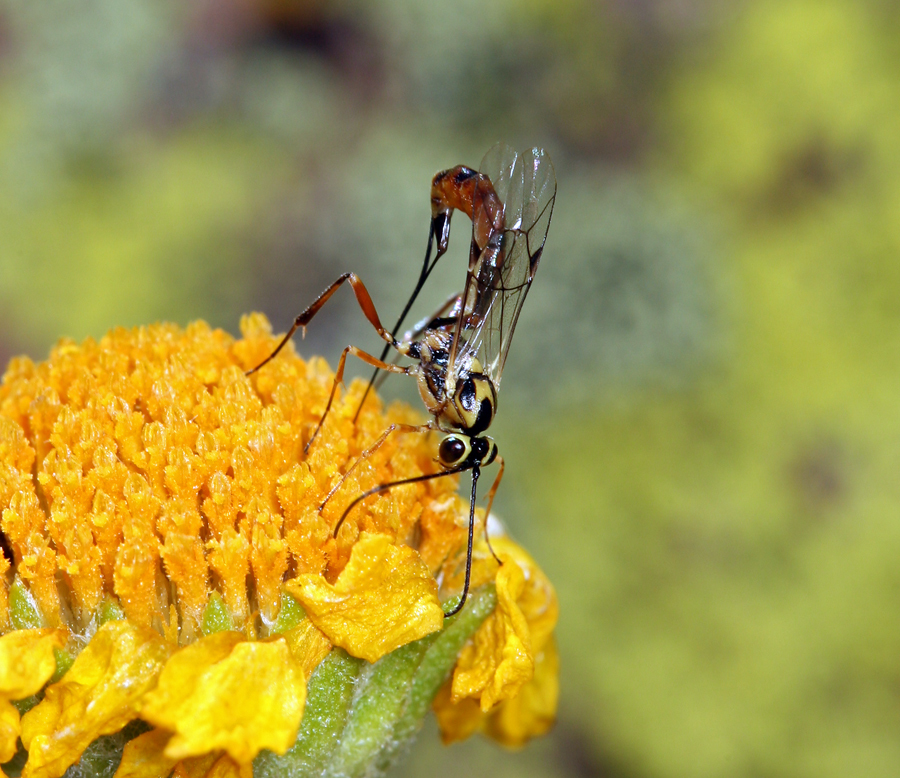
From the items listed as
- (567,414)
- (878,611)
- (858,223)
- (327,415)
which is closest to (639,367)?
(567,414)

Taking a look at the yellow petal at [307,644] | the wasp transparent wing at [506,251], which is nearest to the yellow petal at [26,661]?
the yellow petal at [307,644]

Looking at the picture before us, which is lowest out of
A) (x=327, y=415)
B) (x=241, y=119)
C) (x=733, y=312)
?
(x=327, y=415)

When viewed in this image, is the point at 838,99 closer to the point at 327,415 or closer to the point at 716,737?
the point at 716,737

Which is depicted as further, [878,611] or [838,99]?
[838,99]

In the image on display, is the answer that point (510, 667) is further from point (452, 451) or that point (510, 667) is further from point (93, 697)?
point (93, 697)

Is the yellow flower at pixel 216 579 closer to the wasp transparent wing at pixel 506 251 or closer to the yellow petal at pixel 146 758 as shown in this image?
the yellow petal at pixel 146 758

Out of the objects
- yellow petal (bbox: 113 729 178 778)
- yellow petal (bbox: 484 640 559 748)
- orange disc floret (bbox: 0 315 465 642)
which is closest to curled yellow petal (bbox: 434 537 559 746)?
yellow petal (bbox: 484 640 559 748)
